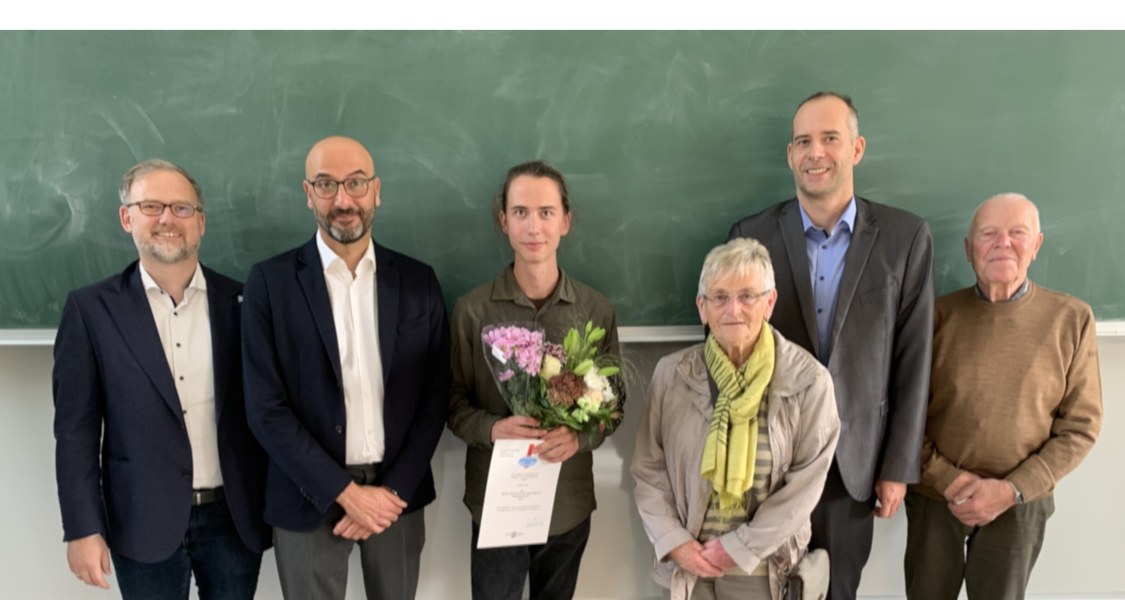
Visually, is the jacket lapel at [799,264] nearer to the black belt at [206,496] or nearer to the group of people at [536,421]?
the group of people at [536,421]

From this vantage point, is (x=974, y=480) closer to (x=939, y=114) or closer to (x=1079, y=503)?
(x=1079, y=503)

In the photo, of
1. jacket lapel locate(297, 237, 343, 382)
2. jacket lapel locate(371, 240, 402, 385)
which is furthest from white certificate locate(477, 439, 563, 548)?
jacket lapel locate(297, 237, 343, 382)

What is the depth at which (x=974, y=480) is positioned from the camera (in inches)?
91.3

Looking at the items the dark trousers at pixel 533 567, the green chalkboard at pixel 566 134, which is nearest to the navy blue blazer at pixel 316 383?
the dark trousers at pixel 533 567

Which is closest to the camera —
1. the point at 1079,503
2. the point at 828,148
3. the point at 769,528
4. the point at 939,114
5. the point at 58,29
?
the point at 769,528

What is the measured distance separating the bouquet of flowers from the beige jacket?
0.65ft

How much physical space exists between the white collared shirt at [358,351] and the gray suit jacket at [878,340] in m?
1.42

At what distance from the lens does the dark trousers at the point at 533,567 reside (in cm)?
236

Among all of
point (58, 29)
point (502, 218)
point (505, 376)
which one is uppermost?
point (58, 29)

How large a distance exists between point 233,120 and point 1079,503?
3884mm

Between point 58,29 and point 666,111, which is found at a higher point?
point 58,29

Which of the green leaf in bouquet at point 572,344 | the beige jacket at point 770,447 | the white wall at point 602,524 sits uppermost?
the green leaf in bouquet at point 572,344

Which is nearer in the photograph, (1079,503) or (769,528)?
(769,528)

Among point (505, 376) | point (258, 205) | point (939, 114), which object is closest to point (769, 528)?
point (505, 376)
